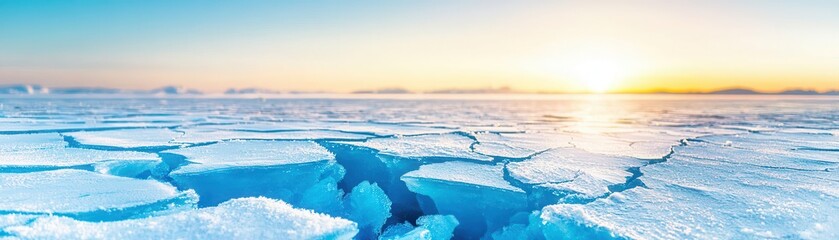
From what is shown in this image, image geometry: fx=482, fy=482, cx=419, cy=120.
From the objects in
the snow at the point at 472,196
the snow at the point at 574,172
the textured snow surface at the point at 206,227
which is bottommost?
the snow at the point at 472,196

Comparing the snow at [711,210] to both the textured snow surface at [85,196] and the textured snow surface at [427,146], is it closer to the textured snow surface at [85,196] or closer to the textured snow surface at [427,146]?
the textured snow surface at [427,146]

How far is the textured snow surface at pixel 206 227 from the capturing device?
189cm

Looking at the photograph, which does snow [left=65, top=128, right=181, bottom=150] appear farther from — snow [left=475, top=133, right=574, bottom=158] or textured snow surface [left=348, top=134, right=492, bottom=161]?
snow [left=475, top=133, right=574, bottom=158]

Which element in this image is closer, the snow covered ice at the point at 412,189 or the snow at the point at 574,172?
the snow covered ice at the point at 412,189

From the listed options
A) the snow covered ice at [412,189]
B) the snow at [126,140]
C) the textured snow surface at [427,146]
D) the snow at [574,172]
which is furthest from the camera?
the snow at [126,140]

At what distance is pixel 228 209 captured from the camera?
2.24 metres

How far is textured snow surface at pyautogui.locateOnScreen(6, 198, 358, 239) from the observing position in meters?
1.89

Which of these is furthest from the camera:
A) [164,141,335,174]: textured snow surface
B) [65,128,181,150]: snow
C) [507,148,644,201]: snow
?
[65,128,181,150]: snow

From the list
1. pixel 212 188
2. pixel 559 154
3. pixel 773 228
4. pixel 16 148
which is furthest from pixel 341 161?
pixel 773 228

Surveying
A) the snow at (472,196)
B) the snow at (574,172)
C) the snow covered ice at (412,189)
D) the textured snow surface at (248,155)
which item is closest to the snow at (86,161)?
the snow covered ice at (412,189)

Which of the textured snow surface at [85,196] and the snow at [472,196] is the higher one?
the textured snow surface at [85,196]

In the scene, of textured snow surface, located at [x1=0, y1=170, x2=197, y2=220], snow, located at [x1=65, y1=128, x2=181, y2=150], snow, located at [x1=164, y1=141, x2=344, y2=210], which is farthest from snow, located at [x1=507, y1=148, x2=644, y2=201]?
snow, located at [x1=65, y1=128, x2=181, y2=150]

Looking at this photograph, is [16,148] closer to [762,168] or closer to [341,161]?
[341,161]

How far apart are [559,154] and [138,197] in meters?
3.13
